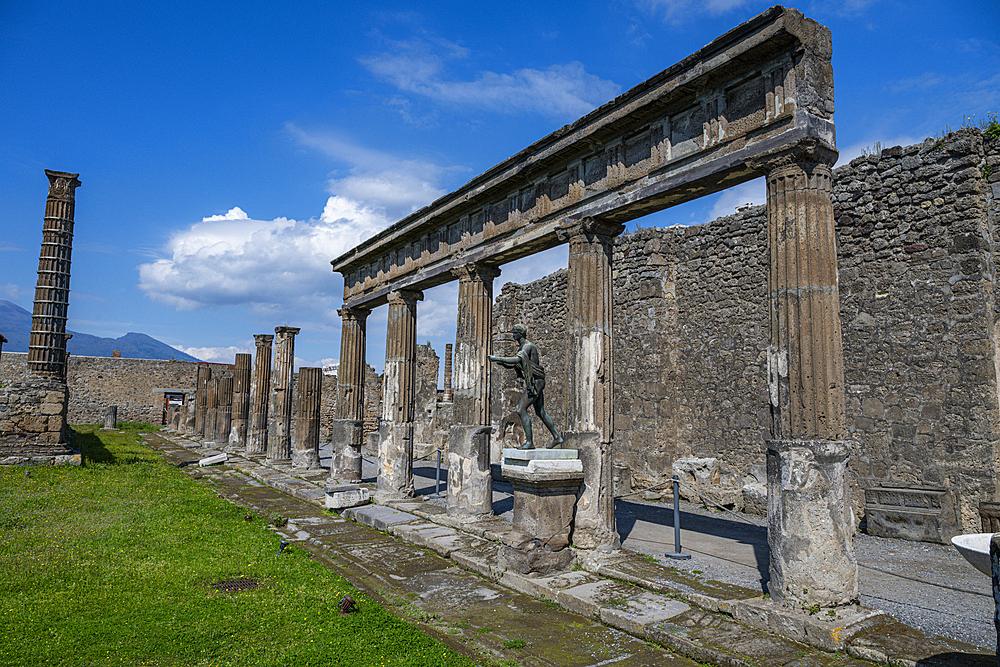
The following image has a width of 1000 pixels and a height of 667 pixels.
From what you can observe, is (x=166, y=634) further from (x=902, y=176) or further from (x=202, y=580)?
(x=902, y=176)

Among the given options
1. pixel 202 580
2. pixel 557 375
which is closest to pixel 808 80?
pixel 202 580

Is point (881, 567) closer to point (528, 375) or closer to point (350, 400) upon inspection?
point (528, 375)

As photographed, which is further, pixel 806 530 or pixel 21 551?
pixel 21 551

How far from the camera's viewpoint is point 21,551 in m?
6.44

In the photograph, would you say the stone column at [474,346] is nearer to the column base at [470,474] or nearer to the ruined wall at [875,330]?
the column base at [470,474]

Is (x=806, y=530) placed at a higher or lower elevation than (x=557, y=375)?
lower

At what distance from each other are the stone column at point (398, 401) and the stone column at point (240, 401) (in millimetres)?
12102

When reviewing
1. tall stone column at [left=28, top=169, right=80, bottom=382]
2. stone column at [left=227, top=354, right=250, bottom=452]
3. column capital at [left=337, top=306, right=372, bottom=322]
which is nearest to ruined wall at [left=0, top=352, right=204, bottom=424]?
stone column at [left=227, top=354, right=250, bottom=452]

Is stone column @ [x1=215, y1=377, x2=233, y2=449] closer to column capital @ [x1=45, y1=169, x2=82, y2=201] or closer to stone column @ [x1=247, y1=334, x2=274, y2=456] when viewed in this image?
stone column @ [x1=247, y1=334, x2=274, y2=456]

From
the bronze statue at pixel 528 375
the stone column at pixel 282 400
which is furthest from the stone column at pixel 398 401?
the stone column at pixel 282 400

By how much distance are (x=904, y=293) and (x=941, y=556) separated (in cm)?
380

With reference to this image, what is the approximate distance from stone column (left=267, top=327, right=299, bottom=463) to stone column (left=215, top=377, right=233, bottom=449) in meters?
5.95

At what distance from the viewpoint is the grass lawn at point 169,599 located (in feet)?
13.3

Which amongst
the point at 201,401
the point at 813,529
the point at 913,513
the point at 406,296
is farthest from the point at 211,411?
the point at 813,529
